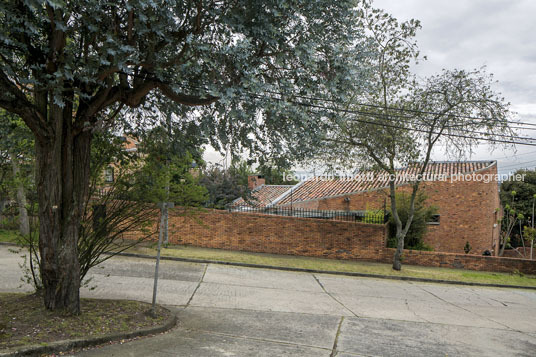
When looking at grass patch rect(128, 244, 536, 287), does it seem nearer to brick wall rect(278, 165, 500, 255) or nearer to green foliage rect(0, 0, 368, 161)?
brick wall rect(278, 165, 500, 255)

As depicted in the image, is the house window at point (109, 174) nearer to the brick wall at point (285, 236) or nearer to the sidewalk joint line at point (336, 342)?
the sidewalk joint line at point (336, 342)

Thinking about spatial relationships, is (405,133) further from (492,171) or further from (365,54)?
(492,171)

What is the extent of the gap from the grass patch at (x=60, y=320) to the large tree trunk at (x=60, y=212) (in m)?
0.28

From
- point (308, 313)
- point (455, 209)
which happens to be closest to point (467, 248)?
point (455, 209)

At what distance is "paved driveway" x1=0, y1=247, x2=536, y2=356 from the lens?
678cm

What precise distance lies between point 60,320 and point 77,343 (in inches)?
31.9

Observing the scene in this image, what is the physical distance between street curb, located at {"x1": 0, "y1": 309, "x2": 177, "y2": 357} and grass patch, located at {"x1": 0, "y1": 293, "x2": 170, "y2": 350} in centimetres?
12

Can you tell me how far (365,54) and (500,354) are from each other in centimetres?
566

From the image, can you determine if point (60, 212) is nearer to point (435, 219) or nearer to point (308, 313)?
point (308, 313)

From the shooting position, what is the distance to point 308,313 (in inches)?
364

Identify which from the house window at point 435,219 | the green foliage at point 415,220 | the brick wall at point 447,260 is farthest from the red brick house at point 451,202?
the brick wall at point 447,260

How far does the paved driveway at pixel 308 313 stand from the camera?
6777mm

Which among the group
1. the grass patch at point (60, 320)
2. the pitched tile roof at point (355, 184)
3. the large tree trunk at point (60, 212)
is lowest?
the grass patch at point (60, 320)

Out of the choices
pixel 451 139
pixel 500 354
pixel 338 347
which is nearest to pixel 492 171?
pixel 451 139
